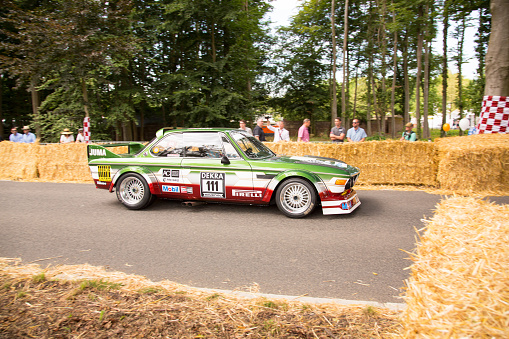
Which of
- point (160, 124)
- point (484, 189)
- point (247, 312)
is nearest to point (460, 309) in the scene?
point (247, 312)

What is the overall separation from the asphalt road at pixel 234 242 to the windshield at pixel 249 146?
3.60 feet

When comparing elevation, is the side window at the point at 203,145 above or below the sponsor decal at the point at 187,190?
above

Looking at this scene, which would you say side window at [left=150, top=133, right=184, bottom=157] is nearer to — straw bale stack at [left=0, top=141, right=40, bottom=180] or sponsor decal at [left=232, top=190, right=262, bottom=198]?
sponsor decal at [left=232, top=190, right=262, bottom=198]

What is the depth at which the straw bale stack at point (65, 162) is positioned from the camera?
35.7ft

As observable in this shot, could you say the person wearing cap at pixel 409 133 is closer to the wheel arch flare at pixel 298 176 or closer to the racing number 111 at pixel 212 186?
the wheel arch flare at pixel 298 176

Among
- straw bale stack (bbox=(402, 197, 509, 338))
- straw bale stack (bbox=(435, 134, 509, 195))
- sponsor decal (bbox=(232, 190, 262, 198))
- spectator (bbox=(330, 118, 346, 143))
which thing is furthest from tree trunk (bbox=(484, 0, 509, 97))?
straw bale stack (bbox=(402, 197, 509, 338))

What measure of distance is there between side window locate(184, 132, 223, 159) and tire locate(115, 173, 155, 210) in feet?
3.64

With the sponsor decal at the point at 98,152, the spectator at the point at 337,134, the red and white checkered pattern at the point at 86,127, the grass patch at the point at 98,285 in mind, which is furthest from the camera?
the red and white checkered pattern at the point at 86,127

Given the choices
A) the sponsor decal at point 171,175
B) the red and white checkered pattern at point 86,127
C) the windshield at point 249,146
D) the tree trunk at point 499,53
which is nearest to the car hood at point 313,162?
the windshield at point 249,146

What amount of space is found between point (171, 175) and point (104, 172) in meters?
1.59

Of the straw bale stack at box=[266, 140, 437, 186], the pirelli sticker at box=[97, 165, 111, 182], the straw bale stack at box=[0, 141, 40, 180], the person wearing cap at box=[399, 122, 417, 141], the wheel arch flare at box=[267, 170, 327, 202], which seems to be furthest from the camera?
the straw bale stack at box=[0, 141, 40, 180]

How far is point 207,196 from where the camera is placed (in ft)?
19.8

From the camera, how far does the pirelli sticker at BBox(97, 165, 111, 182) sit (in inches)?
259

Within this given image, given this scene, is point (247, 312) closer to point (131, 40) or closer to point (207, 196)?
point (207, 196)
